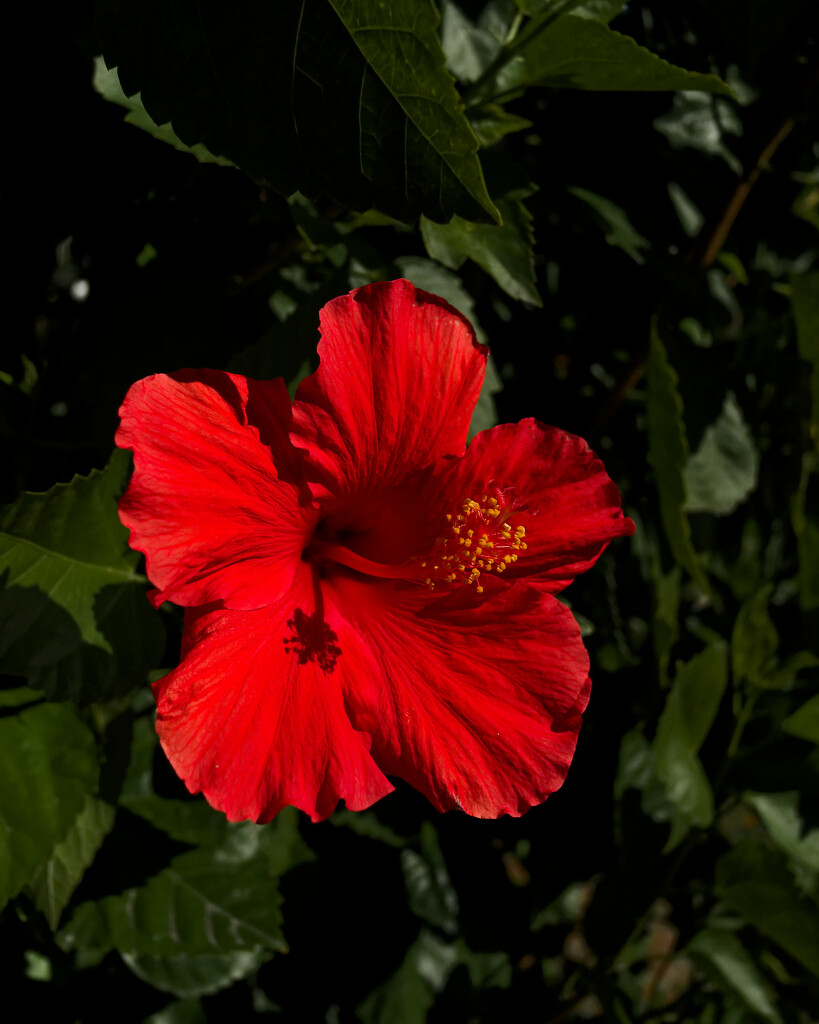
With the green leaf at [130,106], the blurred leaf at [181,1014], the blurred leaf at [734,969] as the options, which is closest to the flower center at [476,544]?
the green leaf at [130,106]

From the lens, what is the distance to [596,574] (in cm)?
169

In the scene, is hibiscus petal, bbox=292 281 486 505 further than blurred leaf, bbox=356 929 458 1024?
No

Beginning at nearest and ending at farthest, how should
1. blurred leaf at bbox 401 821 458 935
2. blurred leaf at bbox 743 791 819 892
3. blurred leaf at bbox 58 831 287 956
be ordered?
blurred leaf at bbox 58 831 287 956 < blurred leaf at bbox 743 791 819 892 < blurred leaf at bbox 401 821 458 935

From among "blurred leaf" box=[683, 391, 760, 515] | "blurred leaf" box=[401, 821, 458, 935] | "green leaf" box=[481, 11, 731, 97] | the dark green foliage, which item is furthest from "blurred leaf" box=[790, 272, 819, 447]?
"blurred leaf" box=[401, 821, 458, 935]

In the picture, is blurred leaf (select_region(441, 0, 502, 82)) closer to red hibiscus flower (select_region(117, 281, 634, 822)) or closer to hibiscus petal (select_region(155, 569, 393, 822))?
red hibiscus flower (select_region(117, 281, 634, 822))

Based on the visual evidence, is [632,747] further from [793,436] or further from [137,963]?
[137,963]

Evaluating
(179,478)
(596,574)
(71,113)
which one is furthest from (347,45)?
(596,574)

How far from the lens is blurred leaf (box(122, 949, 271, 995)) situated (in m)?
1.52

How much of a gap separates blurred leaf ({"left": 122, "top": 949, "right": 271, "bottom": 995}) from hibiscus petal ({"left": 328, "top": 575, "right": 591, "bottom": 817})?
0.85m

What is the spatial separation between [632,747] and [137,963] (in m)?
1.02

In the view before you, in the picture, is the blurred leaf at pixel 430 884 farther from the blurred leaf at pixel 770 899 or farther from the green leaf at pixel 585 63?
the green leaf at pixel 585 63

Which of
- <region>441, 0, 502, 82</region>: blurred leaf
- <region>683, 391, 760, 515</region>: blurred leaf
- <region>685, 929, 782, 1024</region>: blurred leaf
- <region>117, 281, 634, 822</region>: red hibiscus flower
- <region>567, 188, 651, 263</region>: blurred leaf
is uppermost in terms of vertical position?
<region>441, 0, 502, 82</region>: blurred leaf

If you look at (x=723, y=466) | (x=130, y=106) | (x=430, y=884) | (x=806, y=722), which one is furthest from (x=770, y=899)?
(x=130, y=106)

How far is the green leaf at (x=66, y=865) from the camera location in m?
1.08
